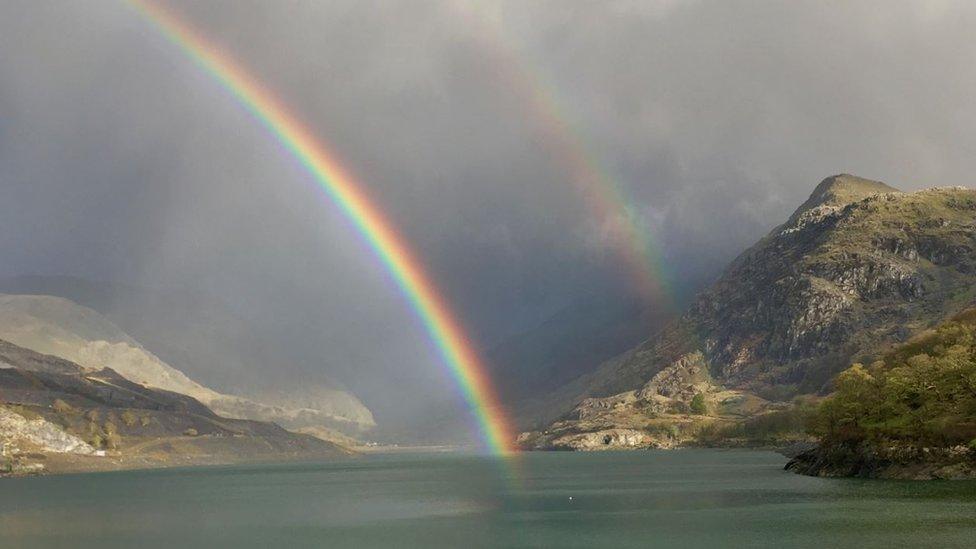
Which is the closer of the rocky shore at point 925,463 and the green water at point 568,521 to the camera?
the green water at point 568,521

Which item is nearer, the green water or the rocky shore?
the green water

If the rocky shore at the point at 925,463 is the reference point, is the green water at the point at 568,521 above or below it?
below

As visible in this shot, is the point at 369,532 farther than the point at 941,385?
No

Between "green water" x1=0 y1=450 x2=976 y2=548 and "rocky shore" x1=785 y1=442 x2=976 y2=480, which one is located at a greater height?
"rocky shore" x1=785 y1=442 x2=976 y2=480

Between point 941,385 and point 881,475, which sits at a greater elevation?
point 941,385

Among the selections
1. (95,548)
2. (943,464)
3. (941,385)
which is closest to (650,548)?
(95,548)

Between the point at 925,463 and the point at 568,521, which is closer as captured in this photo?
the point at 568,521

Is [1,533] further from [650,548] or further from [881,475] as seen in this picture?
[881,475]

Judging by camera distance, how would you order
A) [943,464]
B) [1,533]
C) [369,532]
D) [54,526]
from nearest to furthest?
1. [369,532]
2. [1,533]
3. [54,526]
4. [943,464]

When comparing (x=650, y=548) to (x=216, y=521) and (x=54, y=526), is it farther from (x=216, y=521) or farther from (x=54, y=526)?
(x=54, y=526)

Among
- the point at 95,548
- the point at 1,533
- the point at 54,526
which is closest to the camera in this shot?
the point at 95,548

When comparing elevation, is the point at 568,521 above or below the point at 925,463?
below
